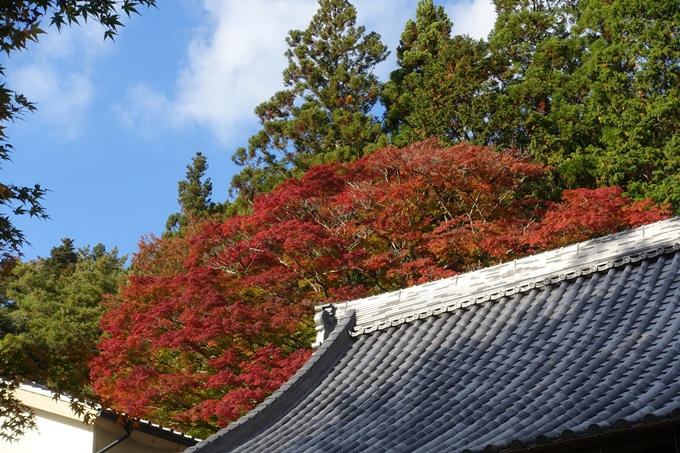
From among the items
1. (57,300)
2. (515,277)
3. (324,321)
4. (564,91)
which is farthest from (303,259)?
(57,300)

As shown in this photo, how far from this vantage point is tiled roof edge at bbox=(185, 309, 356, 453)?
7.12 metres

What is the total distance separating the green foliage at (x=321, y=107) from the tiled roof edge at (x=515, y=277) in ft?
61.5

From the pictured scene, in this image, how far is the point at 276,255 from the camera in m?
17.8

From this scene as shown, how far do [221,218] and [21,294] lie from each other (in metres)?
8.93

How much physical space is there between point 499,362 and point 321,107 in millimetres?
25209

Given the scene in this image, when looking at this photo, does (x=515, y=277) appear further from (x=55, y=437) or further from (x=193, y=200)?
(x=193, y=200)

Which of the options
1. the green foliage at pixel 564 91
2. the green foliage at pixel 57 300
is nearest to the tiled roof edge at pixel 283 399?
the green foliage at pixel 57 300

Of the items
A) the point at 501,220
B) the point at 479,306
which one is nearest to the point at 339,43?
the point at 501,220

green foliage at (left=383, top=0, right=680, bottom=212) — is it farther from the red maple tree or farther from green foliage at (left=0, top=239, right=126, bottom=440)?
green foliage at (left=0, top=239, right=126, bottom=440)

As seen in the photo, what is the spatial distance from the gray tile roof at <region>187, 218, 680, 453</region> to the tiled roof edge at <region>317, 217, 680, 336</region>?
1 cm

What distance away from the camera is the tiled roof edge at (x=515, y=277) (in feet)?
22.9

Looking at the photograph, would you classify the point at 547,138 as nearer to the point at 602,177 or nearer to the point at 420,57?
the point at 602,177

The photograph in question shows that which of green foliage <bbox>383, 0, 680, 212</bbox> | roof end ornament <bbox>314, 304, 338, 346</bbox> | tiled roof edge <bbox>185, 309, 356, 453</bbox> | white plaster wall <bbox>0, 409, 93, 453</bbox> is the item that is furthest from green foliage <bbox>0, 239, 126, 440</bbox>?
green foliage <bbox>383, 0, 680, 212</bbox>

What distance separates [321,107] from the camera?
31.0 meters
